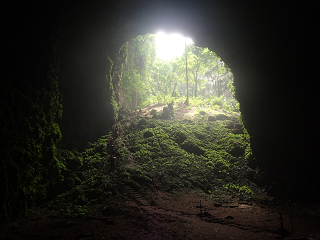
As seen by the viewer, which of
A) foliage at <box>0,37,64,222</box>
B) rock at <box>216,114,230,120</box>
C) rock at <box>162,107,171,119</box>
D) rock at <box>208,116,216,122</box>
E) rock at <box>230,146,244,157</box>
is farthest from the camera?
rock at <box>162,107,171,119</box>

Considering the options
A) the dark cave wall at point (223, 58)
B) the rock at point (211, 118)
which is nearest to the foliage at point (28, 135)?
the dark cave wall at point (223, 58)

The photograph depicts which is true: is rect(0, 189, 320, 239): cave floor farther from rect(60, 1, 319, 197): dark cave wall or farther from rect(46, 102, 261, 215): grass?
rect(60, 1, 319, 197): dark cave wall

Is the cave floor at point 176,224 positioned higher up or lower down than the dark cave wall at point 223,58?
lower down

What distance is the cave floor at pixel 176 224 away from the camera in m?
5.64

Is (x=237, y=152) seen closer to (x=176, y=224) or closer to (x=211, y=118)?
(x=211, y=118)

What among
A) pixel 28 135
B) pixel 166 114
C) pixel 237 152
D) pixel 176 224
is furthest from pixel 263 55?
pixel 166 114

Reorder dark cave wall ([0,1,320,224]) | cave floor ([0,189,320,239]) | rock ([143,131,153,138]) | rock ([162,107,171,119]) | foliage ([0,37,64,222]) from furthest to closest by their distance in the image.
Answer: rock ([162,107,171,119]) < rock ([143,131,153,138]) < dark cave wall ([0,1,320,224]) < foliage ([0,37,64,222]) < cave floor ([0,189,320,239])

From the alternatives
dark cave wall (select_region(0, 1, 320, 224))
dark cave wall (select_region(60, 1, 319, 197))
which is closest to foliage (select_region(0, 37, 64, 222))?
dark cave wall (select_region(0, 1, 320, 224))

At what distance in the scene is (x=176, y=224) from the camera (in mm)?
6742

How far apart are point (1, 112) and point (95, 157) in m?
6.50

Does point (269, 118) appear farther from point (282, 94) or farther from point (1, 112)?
point (1, 112)

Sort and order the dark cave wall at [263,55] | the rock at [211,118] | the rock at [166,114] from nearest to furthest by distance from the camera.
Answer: the dark cave wall at [263,55], the rock at [211,118], the rock at [166,114]

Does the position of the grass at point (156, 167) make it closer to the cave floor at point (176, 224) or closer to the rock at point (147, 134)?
the rock at point (147, 134)

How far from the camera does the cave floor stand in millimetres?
5641
